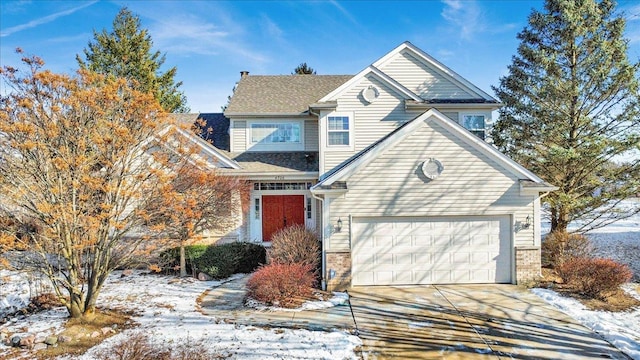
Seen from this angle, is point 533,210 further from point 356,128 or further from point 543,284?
point 356,128

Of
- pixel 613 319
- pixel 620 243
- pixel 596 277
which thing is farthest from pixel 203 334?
pixel 620 243

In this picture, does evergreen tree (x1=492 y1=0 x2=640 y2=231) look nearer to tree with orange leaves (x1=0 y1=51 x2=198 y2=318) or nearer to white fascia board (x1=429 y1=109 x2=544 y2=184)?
white fascia board (x1=429 y1=109 x2=544 y2=184)

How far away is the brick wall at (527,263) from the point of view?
10508 millimetres

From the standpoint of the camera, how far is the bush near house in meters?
11.8

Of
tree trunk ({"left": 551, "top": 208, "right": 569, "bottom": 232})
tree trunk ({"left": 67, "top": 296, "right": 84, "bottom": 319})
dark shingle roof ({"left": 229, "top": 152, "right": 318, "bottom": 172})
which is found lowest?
tree trunk ({"left": 67, "top": 296, "right": 84, "bottom": 319})

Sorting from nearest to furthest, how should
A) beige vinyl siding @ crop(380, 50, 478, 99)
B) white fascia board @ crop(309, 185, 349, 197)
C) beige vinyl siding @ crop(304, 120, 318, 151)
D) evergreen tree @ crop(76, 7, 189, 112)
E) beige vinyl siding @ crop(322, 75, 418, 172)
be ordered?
white fascia board @ crop(309, 185, 349, 197) < beige vinyl siding @ crop(322, 75, 418, 172) < beige vinyl siding @ crop(380, 50, 478, 99) < beige vinyl siding @ crop(304, 120, 318, 151) < evergreen tree @ crop(76, 7, 189, 112)

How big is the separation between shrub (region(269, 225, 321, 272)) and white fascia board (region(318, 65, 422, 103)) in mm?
5805

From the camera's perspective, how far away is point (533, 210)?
10547mm

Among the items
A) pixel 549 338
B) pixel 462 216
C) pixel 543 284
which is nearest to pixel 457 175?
pixel 462 216

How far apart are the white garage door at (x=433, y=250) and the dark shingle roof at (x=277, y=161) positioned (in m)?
4.91

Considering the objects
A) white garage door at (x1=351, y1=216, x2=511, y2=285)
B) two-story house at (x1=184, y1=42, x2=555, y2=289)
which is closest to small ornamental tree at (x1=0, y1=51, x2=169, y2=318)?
two-story house at (x1=184, y1=42, x2=555, y2=289)

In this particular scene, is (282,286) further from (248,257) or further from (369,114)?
(369,114)

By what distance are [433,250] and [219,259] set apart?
21.8 feet

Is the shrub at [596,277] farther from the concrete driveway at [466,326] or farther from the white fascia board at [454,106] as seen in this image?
the white fascia board at [454,106]
